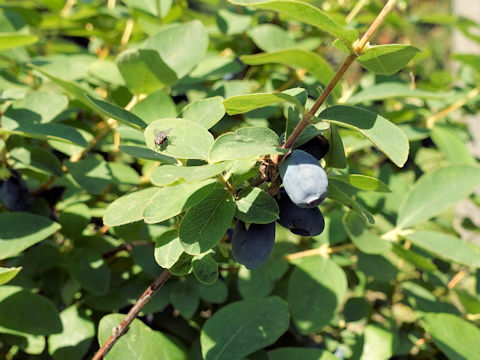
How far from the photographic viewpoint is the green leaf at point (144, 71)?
0.78m

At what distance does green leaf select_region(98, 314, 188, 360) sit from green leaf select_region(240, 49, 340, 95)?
0.45 metres

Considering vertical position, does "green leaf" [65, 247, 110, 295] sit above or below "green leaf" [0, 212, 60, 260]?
below

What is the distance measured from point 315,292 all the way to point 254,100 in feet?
1.67

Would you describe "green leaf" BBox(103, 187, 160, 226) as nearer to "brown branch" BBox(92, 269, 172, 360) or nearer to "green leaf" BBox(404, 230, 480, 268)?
"brown branch" BBox(92, 269, 172, 360)

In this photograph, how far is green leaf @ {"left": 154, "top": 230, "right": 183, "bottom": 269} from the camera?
0.57m

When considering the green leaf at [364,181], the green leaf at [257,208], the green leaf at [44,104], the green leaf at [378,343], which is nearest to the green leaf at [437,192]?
the green leaf at [378,343]

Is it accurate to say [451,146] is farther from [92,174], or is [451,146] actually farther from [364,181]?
[92,174]

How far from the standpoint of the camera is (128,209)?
593 millimetres

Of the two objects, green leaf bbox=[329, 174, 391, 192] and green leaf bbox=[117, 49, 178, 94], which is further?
green leaf bbox=[117, 49, 178, 94]

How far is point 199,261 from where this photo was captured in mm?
585

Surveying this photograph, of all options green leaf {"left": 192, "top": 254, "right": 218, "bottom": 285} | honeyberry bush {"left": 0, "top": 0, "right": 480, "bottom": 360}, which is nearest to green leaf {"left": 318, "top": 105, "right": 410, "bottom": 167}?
honeyberry bush {"left": 0, "top": 0, "right": 480, "bottom": 360}

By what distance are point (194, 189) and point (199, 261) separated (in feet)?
0.33

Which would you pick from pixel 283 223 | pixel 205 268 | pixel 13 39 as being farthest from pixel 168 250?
pixel 13 39

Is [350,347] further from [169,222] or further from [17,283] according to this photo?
[17,283]
